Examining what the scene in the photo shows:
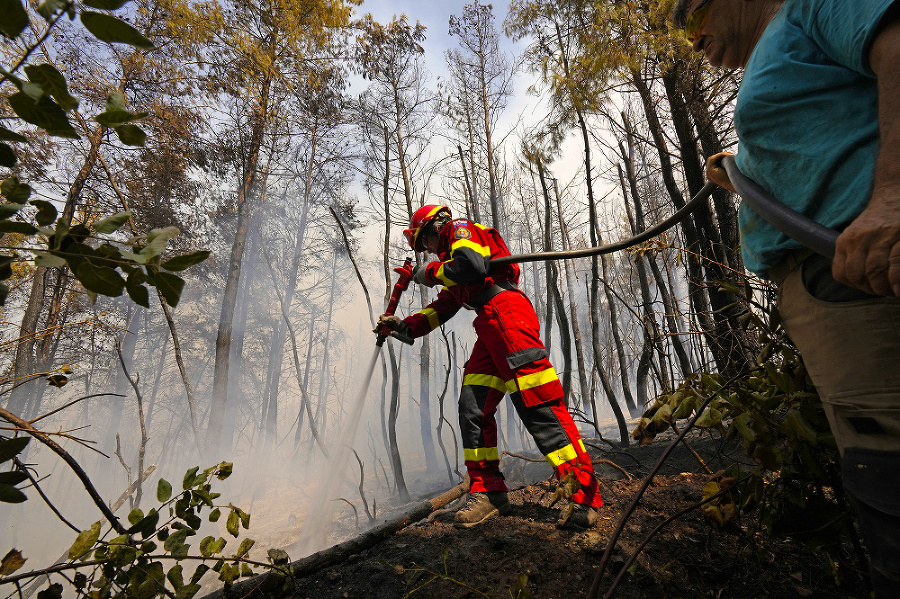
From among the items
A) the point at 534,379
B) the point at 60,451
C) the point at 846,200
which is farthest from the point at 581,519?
the point at 60,451

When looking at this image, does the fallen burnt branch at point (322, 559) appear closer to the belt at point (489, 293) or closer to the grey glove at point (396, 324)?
the grey glove at point (396, 324)

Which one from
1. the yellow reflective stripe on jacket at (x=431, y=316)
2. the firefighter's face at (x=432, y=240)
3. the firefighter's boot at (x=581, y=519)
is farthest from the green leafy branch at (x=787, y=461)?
the firefighter's face at (x=432, y=240)

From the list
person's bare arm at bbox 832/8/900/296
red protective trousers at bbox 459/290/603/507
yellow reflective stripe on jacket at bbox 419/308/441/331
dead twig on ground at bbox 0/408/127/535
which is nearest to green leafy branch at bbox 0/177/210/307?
dead twig on ground at bbox 0/408/127/535

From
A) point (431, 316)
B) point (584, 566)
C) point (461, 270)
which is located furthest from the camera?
point (431, 316)

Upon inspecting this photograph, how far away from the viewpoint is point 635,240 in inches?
80.3

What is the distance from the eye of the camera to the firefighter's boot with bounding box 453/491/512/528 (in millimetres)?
2387

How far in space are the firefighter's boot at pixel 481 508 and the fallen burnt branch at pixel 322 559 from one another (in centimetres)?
26

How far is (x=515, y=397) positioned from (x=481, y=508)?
0.72 meters

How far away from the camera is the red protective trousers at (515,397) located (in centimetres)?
235

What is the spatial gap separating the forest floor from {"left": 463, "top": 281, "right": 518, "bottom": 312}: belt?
1.40 metres

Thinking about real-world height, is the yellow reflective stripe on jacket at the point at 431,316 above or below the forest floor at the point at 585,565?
above

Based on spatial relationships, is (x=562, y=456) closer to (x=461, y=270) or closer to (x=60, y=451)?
(x=461, y=270)

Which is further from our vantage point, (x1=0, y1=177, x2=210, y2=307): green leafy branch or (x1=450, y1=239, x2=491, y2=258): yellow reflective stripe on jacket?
(x1=450, y1=239, x2=491, y2=258): yellow reflective stripe on jacket

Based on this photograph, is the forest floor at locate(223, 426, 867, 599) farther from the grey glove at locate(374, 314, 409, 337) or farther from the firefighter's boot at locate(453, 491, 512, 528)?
the grey glove at locate(374, 314, 409, 337)
